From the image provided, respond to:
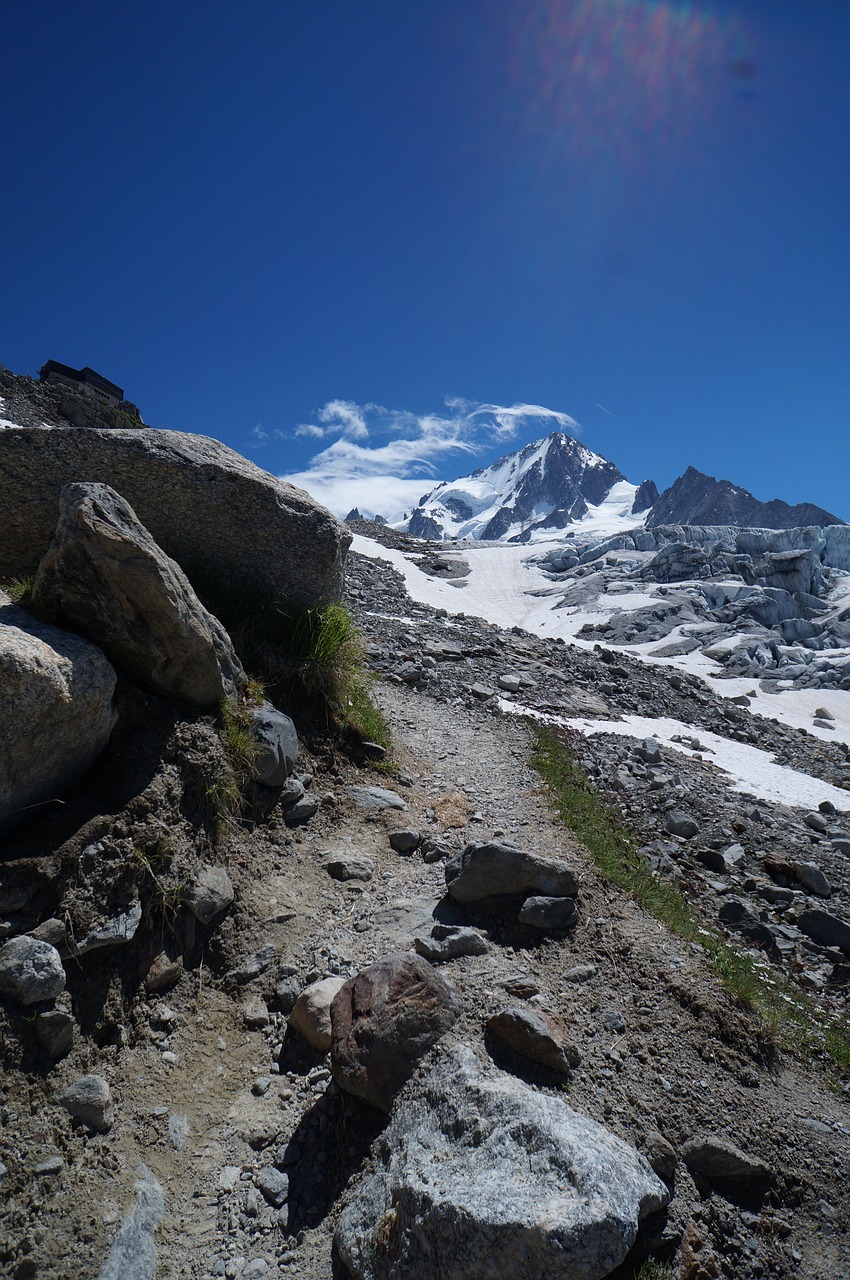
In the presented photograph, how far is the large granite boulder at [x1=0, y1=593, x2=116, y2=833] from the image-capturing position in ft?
12.9

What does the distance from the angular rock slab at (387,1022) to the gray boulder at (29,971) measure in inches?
66.5

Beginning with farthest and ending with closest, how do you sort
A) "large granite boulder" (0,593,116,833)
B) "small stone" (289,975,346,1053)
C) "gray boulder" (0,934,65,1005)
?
"small stone" (289,975,346,1053) < "large granite boulder" (0,593,116,833) < "gray boulder" (0,934,65,1005)

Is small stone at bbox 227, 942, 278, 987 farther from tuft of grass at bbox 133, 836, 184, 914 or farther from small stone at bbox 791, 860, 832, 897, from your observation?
small stone at bbox 791, 860, 832, 897

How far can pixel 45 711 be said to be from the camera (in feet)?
13.5

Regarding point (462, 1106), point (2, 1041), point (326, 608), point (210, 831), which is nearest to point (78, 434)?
point (326, 608)

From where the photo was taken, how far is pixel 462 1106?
130 inches

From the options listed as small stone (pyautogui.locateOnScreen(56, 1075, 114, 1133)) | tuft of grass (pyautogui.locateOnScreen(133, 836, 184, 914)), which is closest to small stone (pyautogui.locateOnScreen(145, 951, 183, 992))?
tuft of grass (pyautogui.locateOnScreen(133, 836, 184, 914))

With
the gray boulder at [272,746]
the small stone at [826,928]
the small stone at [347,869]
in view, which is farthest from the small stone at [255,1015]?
the small stone at [826,928]

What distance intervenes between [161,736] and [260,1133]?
2844 mm

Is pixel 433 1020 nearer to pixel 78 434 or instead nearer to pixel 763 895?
pixel 763 895

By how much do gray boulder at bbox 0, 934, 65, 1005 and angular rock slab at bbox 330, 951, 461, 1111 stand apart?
1688 mm

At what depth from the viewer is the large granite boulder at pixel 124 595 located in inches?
193

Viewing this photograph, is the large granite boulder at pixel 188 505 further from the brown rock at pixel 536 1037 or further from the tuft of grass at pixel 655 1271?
the tuft of grass at pixel 655 1271

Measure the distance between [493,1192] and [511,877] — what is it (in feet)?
8.38
